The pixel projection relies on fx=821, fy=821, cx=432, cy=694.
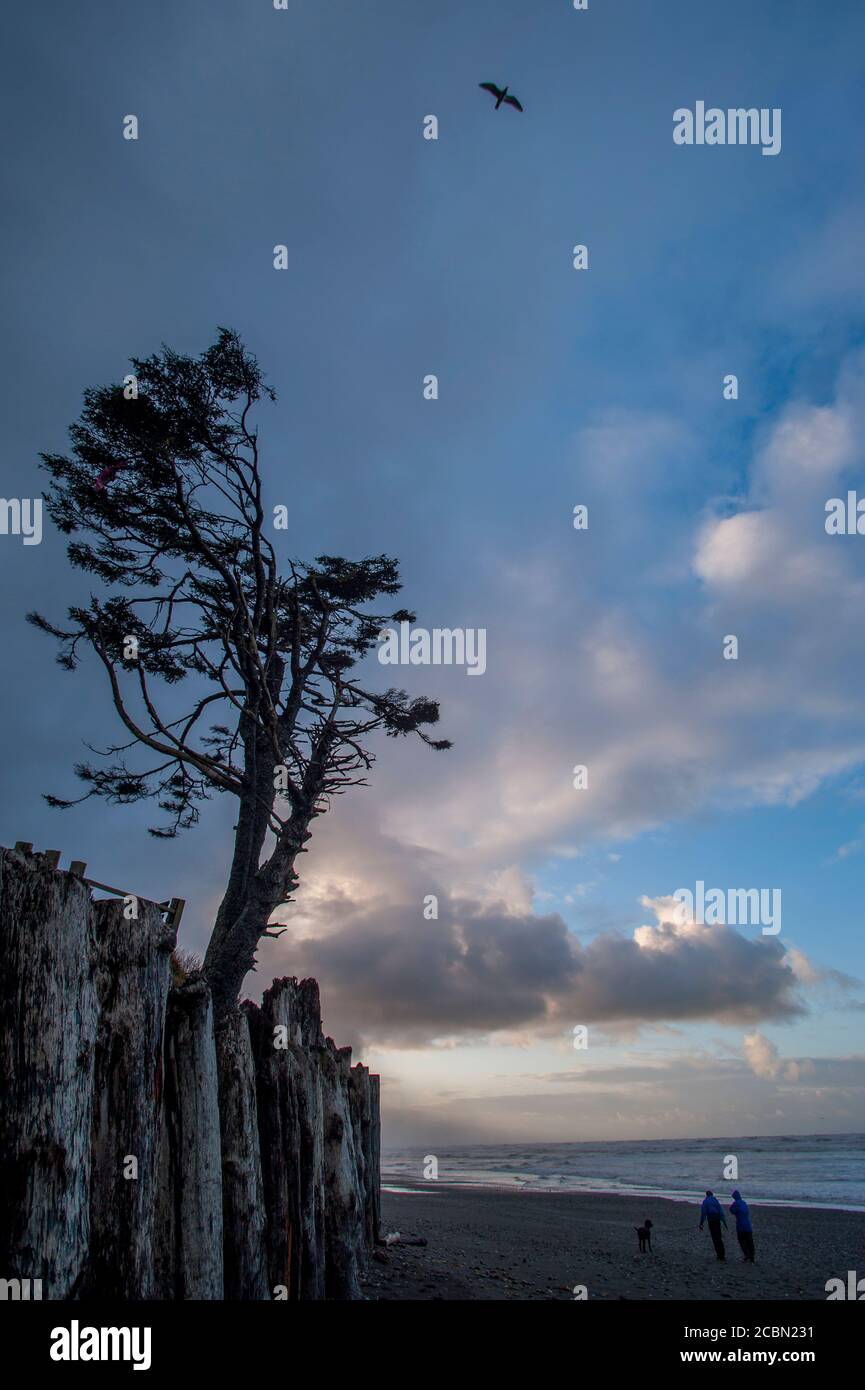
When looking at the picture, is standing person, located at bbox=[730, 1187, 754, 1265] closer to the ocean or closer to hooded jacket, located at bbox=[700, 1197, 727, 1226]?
hooded jacket, located at bbox=[700, 1197, 727, 1226]

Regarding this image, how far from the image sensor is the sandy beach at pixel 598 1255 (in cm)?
1130

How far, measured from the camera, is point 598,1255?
16.1 metres

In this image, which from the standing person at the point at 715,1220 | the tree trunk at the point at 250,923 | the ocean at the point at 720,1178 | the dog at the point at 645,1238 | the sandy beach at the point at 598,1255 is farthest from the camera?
the ocean at the point at 720,1178

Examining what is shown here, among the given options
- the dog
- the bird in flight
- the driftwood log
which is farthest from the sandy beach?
the bird in flight

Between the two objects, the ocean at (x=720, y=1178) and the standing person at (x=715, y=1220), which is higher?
the standing person at (x=715, y=1220)

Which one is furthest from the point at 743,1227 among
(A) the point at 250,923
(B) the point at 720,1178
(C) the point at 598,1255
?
(B) the point at 720,1178

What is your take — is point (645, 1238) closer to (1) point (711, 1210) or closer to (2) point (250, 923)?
(1) point (711, 1210)

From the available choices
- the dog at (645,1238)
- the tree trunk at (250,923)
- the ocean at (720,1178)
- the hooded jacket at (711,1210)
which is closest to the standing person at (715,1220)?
the hooded jacket at (711,1210)

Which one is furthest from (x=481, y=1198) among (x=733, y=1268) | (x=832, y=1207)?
(x=733, y=1268)

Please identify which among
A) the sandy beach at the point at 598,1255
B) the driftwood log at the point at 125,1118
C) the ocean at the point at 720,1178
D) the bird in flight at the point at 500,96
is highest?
the bird in flight at the point at 500,96

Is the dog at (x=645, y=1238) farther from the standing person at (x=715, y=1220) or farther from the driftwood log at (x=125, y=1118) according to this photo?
the driftwood log at (x=125, y=1118)
